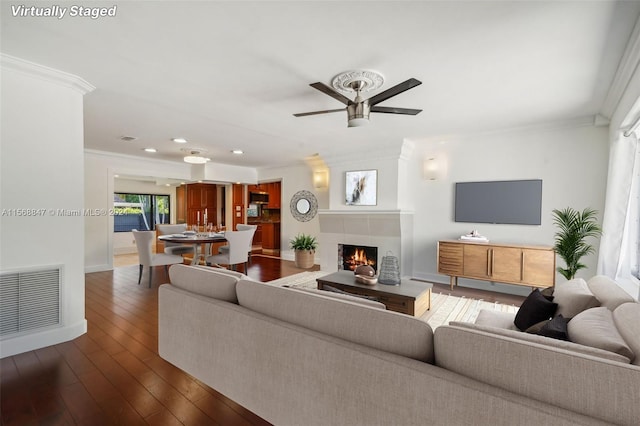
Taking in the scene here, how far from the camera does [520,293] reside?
4211 millimetres

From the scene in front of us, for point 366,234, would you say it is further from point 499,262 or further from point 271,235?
point 271,235

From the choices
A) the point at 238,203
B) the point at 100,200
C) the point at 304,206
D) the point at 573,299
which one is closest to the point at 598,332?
the point at 573,299

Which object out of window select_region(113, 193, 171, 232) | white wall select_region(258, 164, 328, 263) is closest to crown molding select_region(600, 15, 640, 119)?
white wall select_region(258, 164, 328, 263)

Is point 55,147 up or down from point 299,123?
down

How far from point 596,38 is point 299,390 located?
2.95 metres

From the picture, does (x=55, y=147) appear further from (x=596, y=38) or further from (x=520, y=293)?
(x=520, y=293)

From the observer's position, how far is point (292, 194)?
720 cm

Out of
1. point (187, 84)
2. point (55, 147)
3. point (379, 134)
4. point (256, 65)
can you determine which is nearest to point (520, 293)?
point (379, 134)

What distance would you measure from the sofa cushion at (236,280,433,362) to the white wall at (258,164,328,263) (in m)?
5.15

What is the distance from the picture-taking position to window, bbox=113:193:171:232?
28.1 ft

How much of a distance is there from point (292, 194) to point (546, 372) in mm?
6527

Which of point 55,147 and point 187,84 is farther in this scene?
point 187,84

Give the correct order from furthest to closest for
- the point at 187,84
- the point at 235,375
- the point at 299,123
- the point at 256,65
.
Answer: the point at 299,123 < the point at 187,84 < the point at 256,65 < the point at 235,375

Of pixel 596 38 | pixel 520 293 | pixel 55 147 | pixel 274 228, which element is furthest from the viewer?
pixel 274 228
